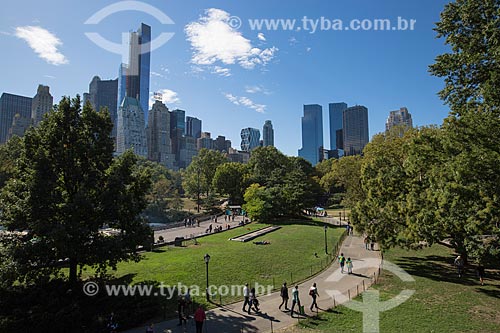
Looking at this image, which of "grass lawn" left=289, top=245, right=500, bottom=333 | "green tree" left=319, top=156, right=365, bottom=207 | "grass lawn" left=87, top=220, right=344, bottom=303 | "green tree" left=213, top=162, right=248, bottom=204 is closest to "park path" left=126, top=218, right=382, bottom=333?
"grass lawn" left=289, top=245, right=500, bottom=333

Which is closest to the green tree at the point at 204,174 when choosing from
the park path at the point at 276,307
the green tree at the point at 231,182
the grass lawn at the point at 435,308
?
the green tree at the point at 231,182

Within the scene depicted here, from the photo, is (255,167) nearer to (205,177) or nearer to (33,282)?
(205,177)

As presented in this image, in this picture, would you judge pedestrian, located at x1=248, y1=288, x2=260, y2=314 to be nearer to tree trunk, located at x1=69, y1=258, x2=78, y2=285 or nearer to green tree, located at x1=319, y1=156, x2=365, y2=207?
tree trunk, located at x1=69, y1=258, x2=78, y2=285

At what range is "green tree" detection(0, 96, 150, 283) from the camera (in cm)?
1549

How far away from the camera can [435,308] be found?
16.6m

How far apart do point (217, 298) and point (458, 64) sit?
1815cm

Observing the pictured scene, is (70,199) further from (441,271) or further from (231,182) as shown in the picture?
(231,182)

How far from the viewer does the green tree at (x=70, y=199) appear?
1549cm

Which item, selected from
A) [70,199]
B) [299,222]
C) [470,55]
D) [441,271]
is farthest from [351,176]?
[70,199]

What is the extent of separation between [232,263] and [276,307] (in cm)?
854

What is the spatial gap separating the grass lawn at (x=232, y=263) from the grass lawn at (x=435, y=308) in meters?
5.50

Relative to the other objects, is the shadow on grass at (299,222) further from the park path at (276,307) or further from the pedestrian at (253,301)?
the pedestrian at (253,301)

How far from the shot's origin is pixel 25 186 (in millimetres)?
16469

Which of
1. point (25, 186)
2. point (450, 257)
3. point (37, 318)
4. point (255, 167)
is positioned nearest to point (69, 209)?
point (25, 186)
